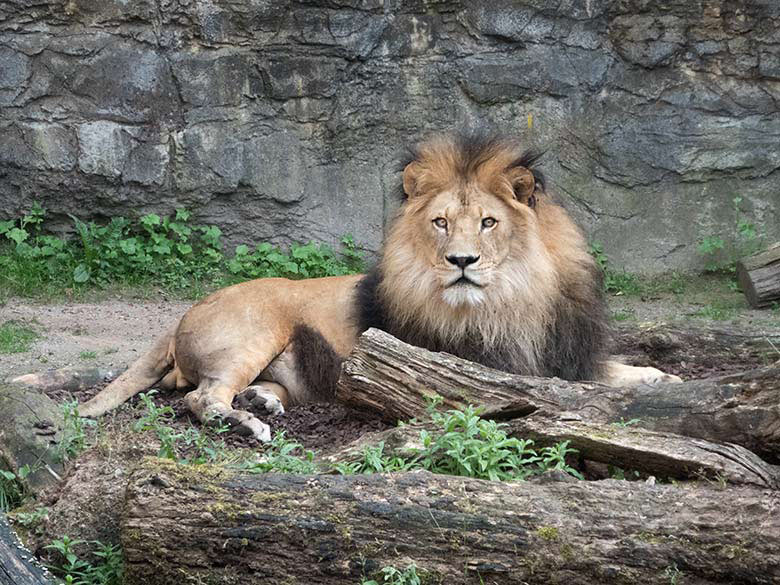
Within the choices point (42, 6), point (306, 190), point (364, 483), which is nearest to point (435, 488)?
point (364, 483)

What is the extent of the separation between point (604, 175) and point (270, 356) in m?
3.98

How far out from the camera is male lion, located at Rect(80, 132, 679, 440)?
5637 millimetres

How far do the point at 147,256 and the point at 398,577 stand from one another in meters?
5.82

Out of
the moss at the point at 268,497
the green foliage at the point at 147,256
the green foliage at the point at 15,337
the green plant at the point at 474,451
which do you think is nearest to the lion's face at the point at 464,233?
the green plant at the point at 474,451

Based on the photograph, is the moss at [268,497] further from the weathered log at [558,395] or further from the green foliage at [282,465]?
the weathered log at [558,395]

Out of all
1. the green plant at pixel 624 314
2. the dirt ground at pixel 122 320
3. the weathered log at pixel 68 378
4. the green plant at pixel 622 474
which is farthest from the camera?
the green plant at pixel 624 314

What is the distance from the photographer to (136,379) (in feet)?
20.7

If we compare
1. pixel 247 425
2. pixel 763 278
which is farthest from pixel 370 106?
pixel 247 425

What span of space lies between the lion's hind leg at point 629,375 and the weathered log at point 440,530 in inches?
90.0

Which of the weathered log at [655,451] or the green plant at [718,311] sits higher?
Result: the weathered log at [655,451]

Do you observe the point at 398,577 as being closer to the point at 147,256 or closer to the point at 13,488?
the point at 13,488

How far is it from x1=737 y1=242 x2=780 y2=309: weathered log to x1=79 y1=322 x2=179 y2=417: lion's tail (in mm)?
4006

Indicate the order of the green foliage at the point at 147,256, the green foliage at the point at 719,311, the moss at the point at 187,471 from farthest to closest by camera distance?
the green foliage at the point at 147,256 < the green foliage at the point at 719,311 < the moss at the point at 187,471

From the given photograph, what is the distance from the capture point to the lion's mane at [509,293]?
566 cm
